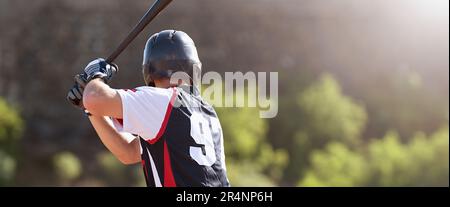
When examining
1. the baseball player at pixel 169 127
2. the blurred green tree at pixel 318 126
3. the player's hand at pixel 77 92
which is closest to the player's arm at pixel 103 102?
the baseball player at pixel 169 127

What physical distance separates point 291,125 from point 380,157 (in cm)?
264

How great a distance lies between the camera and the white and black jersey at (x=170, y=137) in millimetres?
3355

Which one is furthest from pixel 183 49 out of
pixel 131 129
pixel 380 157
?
pixel 380 157

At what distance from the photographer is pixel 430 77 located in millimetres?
21891

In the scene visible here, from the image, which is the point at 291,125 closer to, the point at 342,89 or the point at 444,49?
the point at 342,89

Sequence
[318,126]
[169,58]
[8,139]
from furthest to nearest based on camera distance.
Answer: [8,139] < [318,126] < [169,58]

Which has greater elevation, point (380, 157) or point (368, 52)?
point (368, 52)

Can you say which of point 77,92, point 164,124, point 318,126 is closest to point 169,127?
point 164,124

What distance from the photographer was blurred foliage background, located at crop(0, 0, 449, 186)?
722 inches

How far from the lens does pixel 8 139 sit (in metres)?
19.0

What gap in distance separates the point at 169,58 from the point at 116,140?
59 cm

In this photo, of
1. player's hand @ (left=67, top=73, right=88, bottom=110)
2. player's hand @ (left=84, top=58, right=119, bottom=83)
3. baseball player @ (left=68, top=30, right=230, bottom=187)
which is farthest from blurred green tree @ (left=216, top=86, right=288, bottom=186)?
baseball player @ (left=68, top=30, right=230, bottom=187)

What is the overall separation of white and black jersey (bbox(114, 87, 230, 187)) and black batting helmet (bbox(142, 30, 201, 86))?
178mm

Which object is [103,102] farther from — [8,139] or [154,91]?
[8,139]
